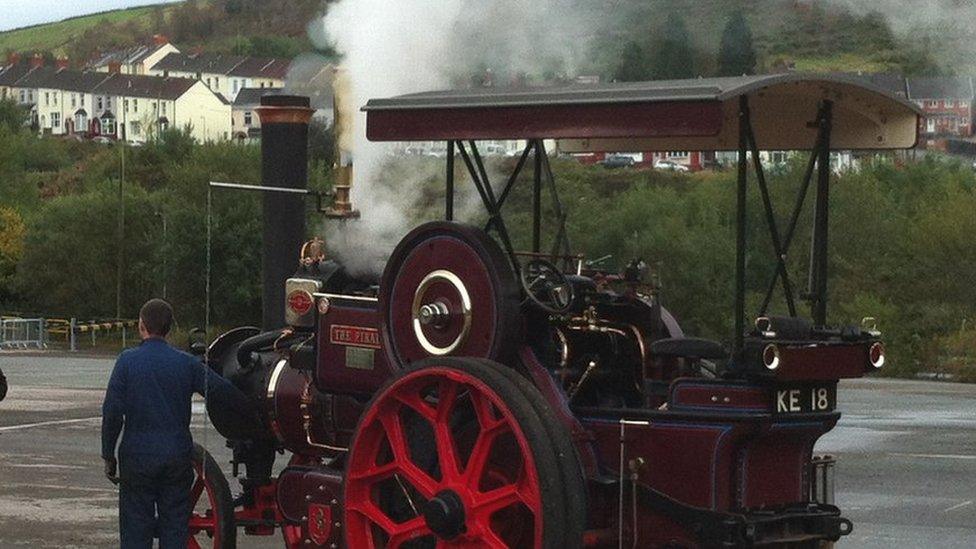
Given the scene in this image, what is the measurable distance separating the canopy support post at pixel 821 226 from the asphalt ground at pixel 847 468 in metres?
3.16

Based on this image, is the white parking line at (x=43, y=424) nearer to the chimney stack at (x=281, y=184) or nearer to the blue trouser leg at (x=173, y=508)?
the chimney stack at (x=281, y=184)

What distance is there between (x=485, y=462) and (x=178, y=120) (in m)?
117

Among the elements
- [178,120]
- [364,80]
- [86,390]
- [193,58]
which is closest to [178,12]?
[193,58]

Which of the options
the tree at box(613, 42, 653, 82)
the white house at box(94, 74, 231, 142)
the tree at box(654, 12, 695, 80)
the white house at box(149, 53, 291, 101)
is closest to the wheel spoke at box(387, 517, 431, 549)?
the tree at box(613, 42, 653, 82)

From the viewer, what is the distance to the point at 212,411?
9.09 metres

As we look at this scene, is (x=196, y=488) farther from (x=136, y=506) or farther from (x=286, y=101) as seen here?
(x=286, y=101)

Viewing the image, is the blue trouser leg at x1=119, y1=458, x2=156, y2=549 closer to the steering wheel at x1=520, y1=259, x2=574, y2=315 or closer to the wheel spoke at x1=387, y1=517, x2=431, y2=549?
the wheel spoke at x1=387, y1=517, x2=431, y2=549

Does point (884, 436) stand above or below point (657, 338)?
below

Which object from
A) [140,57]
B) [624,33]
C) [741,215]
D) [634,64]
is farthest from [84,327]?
[140,57]

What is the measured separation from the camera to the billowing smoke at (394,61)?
30.8 feet

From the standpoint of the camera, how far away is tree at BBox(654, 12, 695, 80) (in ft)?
63.9

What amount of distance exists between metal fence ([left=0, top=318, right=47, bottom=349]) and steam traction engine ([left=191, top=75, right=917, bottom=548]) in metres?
32.9

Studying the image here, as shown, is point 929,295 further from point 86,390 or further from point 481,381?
point 481,381

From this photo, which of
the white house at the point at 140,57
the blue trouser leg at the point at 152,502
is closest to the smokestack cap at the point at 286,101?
the blue trouser leg at the point at 152,502
